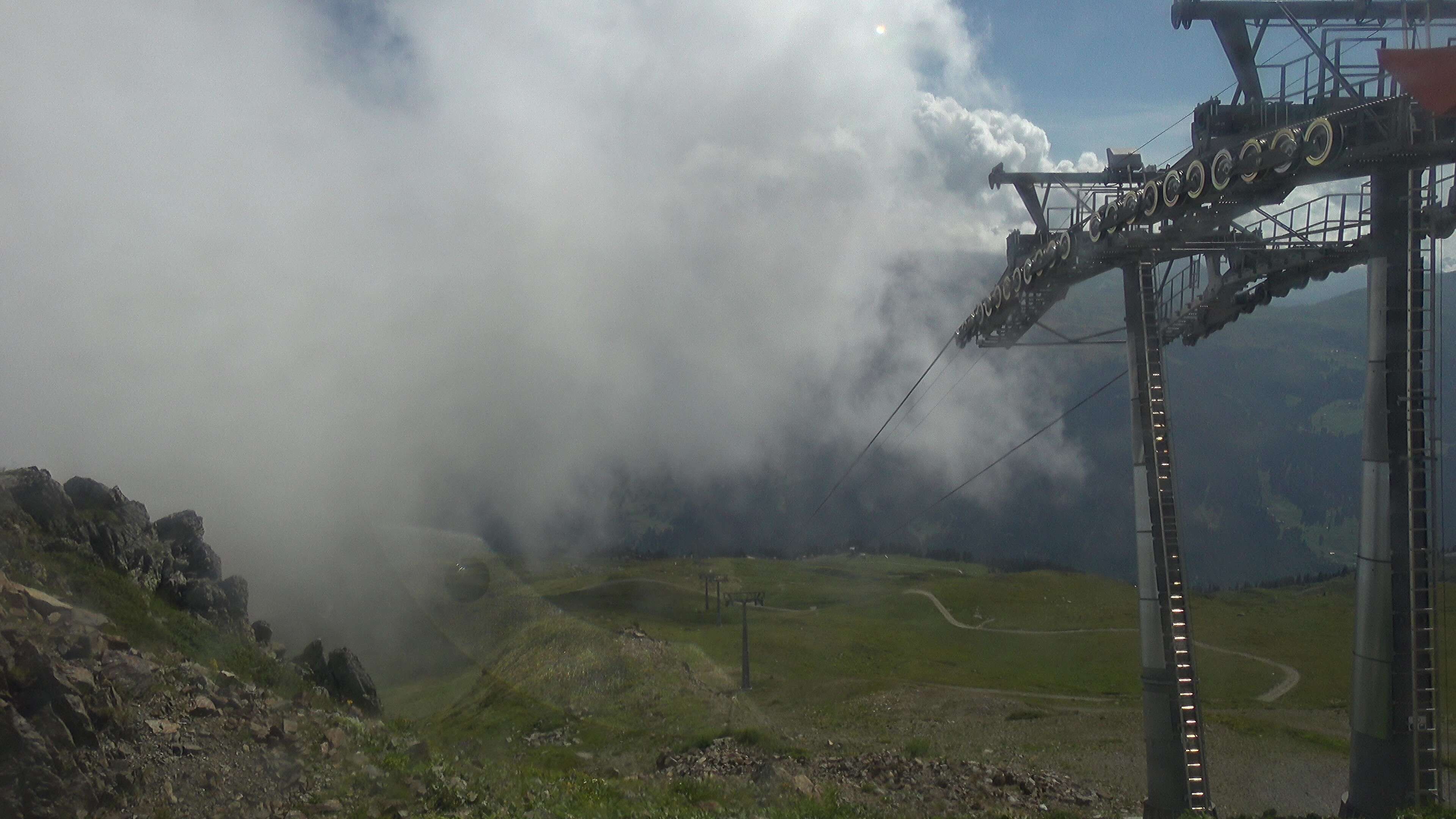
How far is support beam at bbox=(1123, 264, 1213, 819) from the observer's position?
15117mm

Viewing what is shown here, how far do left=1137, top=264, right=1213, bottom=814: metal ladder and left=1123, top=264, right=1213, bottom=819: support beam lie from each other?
0.01 m

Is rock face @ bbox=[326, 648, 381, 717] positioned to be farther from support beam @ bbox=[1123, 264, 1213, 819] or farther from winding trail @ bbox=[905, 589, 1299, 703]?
winding trail @ bbox=[905, 589, 1299, 703]

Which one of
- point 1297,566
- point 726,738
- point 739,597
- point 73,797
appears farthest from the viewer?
point 1297,566

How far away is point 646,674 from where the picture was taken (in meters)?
34.8

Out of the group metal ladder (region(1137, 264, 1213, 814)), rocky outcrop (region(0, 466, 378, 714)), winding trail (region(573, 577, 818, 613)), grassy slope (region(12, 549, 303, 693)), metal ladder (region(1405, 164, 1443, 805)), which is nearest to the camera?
metal ladder (region(1405, 164, 1443, 805))

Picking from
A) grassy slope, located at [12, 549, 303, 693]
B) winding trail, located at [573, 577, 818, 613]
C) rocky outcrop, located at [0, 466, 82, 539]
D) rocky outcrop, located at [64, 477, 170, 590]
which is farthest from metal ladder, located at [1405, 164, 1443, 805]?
winding trail, located at [573, 577, 818, 613]

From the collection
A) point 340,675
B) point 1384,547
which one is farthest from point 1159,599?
point 340,675

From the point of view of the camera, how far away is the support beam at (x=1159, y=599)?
49.6 feet

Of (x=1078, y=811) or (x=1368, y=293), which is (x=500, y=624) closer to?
(x=1078, y=811)

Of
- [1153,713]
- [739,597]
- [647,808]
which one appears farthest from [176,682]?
[739,597]

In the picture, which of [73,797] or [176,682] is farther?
[176,682]

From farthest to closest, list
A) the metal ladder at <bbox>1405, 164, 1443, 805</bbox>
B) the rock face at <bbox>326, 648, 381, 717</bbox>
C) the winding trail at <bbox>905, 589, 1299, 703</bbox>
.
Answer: the winding trail at <bbox>905, 589, 1299, 703</bbox> → the rock face at <bbox>326, 648, 381, 717</bbox> → the metal ladder at <bbox>1405, 164, 1443, 805</bbox>

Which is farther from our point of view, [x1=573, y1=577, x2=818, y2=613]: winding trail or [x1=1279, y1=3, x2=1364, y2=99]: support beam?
[x1=573, y1=577, x2=818, y2=613]: winding trail

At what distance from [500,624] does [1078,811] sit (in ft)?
90.2
